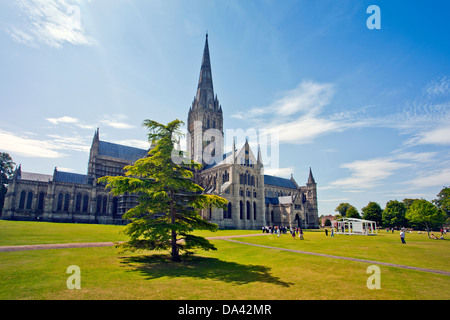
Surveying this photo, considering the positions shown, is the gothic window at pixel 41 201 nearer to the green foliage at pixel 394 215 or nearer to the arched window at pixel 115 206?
the arched window at pixel 115 206

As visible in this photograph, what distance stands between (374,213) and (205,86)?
70.1 metres

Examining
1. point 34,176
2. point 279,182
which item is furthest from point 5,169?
point 279,182

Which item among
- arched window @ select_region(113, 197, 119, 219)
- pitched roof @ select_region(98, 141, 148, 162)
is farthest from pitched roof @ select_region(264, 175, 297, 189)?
arched window @ select_region(113, 197, 119, 219)

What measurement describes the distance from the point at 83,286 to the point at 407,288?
39.7 ft

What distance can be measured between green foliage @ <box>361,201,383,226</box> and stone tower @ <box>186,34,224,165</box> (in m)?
53.5

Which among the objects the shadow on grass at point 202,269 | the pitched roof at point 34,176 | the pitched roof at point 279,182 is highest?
the pitched roof at point 279,182

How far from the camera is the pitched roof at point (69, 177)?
5233 centimetres

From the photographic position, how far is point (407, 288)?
372 inches

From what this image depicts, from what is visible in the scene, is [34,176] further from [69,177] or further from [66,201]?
[66,201]

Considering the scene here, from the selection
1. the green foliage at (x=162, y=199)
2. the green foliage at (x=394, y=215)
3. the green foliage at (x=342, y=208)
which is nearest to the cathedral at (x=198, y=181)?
the green foliage at (x=394, y=215)

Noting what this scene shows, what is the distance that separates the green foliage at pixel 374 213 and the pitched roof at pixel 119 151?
7493cm

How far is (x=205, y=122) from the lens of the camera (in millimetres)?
76625
